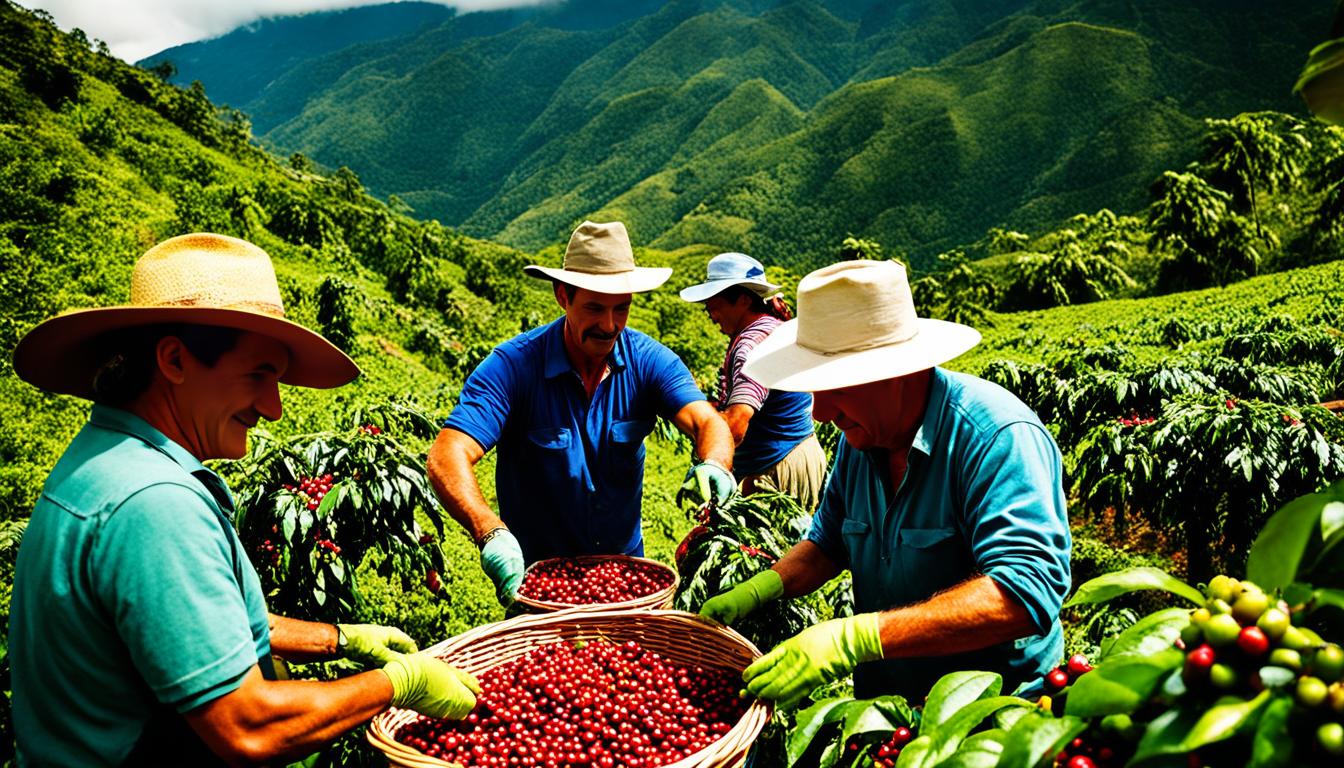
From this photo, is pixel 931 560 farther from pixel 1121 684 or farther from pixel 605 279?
pixel 605 279

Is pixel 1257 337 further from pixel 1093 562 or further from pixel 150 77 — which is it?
pixel 150 77

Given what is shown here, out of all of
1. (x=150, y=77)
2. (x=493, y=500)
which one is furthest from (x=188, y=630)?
(x=150, y=77)

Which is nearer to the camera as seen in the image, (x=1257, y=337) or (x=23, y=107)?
(x=1257, y=337)

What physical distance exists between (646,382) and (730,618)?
1.45 m

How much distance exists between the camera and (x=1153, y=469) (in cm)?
559

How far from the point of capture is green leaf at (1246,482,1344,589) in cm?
101

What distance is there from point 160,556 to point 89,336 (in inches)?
25.4

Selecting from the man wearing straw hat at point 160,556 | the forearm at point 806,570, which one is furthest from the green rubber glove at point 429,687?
the forearm at point 806,570

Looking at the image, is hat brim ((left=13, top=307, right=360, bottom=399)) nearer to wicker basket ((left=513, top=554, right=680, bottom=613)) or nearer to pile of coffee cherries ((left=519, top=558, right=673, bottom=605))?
wicker basket ((left=513, top=554, right=680, bottom=613))

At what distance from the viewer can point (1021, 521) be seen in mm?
2031

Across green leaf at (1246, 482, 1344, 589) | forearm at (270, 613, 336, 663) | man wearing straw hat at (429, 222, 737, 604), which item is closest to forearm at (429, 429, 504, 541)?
man wearing straw hat at (429, 222, 737, 604)

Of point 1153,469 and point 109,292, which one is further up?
point 109,292

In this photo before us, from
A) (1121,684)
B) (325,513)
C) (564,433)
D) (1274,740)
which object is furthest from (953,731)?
(325,513)

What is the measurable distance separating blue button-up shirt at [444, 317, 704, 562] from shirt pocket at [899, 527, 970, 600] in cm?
167
